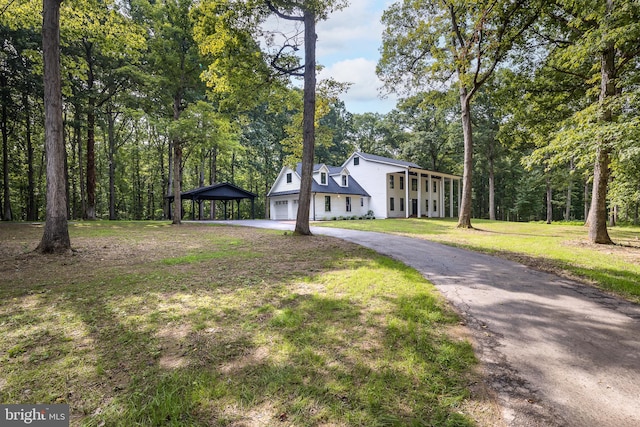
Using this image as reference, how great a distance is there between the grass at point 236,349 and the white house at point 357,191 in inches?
792

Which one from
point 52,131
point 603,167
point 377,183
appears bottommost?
point 603,167

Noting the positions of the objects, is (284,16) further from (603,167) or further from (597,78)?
(603,167)

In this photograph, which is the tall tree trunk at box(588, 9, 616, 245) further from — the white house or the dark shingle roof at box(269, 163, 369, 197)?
the dark shingle roof at box(269, 163, 369, 197)

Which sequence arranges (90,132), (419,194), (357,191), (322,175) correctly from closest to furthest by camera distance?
(90,132) < (322,175) < (419,194) < (357,191)

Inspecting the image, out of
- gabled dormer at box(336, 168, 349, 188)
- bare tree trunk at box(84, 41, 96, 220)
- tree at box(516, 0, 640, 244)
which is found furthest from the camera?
gabled dormer at box(336, 168, 349, 188)

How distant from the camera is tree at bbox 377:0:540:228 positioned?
10664 millimetres


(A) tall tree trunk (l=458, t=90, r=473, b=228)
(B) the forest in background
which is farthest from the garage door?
(A) tall tree trunk (l=458, t=90, r=473, b=228)

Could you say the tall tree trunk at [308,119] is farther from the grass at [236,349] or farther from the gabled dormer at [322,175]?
the gabled dormer at [322,175]

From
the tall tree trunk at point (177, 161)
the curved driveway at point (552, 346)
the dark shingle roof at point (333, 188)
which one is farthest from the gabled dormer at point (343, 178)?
the curved driveway at point (552, 346)

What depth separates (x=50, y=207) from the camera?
280 inches

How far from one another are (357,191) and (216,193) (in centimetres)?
1323

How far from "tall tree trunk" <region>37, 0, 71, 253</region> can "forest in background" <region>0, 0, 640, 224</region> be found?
295 cm

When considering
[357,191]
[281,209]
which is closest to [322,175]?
[357,191]

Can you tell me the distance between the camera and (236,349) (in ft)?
9.16
